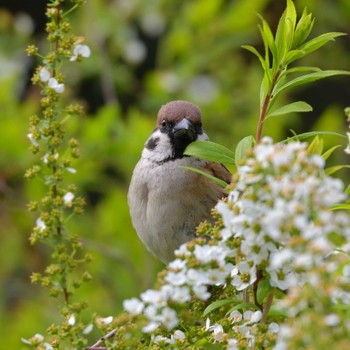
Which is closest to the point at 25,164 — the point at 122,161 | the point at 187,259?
Answer: the point at 122,161

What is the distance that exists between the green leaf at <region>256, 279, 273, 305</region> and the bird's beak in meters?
1.36

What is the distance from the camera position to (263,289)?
51.9 inches

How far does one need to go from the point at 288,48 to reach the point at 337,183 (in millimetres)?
648

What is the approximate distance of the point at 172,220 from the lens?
2639 mm

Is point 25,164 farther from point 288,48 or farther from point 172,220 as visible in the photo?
point 288,48

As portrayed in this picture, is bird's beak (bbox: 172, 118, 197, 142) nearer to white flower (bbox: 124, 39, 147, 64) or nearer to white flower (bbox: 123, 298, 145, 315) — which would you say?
white flower (bbox: 123, 298, 145, 315)

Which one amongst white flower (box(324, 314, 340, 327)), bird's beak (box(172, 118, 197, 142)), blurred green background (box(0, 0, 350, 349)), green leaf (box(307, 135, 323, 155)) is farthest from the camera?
blurred green background (box(0, 0, 350, 349))

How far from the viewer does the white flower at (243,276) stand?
1.23 m

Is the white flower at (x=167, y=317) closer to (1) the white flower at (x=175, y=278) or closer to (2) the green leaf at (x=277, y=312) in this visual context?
(1) the white flower at (x=175, y=278)

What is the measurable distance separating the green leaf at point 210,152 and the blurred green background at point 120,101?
1.91 metres

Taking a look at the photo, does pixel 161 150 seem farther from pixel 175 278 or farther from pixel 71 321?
pixel 175 278

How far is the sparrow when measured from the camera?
2650 millimetres

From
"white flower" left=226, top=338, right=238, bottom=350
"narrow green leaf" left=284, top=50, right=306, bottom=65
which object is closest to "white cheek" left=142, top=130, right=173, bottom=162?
"narrow green leaf" left=284, top=50, right=306, bottom=65

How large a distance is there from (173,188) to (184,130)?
0.19 m
